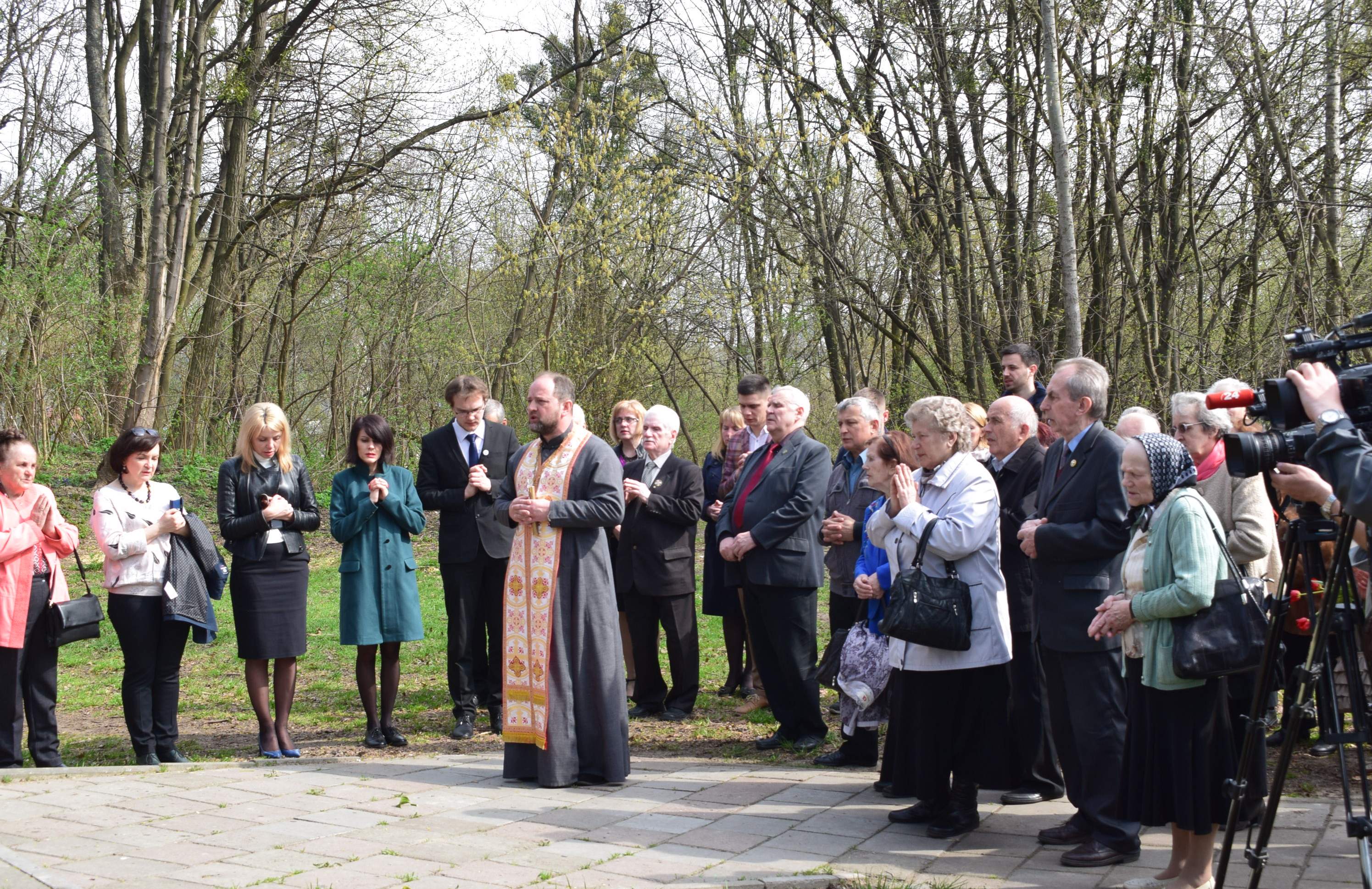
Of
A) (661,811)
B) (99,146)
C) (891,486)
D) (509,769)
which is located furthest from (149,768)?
(99,146)

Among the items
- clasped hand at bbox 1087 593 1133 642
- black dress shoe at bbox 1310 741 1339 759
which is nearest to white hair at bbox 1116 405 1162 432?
clasped hand at bbox 1087 593 1133 642

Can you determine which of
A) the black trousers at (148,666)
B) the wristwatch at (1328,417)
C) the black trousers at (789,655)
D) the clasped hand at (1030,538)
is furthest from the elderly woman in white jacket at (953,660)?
the black trousers at (148,666)

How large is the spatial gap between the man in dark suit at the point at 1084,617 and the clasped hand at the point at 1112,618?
1.05ft

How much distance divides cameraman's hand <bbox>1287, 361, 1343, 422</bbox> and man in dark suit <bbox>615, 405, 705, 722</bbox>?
491cm

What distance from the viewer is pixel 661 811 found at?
565 centimetres

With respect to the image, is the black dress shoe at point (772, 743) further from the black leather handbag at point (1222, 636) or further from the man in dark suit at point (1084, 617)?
the black leather handbag at point (1222, 636)

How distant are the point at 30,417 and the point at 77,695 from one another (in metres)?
9.87

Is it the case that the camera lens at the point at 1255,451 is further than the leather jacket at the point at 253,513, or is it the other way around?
the leather jacket at the point at 253,513

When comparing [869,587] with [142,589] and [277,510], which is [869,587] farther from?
[142,589]

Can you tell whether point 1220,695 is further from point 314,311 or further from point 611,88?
point 314,311

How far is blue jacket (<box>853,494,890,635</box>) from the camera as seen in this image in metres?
5.91

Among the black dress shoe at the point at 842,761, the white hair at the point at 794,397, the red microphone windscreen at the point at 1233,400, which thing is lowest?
the black dress shoe at the point at 842,761

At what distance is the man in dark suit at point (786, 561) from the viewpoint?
6.91 meters

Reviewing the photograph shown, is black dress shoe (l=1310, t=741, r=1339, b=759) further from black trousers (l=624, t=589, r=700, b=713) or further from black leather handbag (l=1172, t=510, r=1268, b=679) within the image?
black trousers (l=624, t=589, r=700, b=713)
